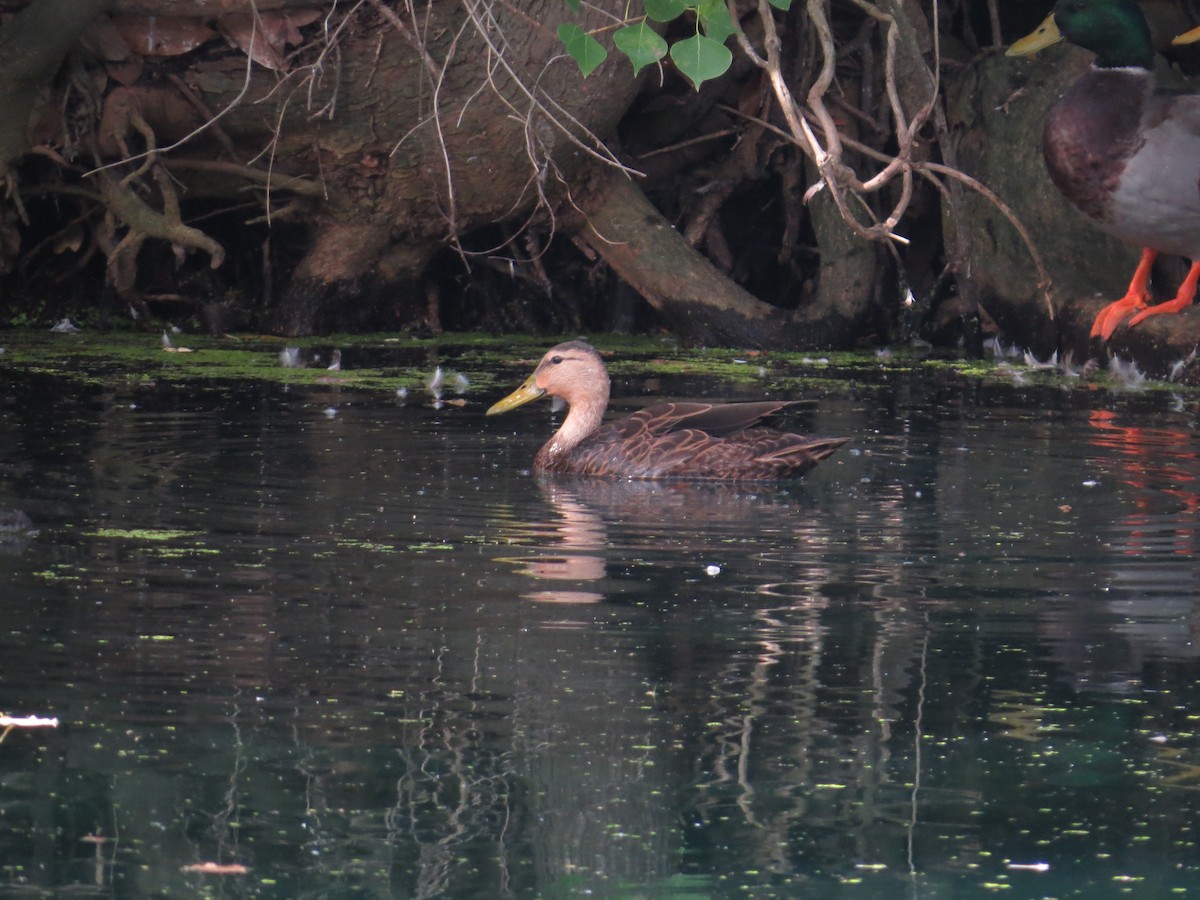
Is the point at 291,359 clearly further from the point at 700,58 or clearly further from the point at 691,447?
the point at 700,58

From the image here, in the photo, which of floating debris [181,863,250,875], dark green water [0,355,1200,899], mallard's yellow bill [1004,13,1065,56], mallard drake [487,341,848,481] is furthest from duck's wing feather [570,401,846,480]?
mallard's yellow bill [1004,13,1065,56]

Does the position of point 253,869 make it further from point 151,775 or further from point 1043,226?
point 1043,226

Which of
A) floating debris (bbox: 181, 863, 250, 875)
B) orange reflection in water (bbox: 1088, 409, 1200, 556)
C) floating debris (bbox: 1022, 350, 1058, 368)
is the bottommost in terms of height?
floating debris (bbox: 181, 863, 250, 875)

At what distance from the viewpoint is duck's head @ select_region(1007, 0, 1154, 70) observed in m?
9.97

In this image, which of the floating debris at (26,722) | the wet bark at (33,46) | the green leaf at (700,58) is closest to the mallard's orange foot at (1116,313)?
Result: the wet bark at (33,46)

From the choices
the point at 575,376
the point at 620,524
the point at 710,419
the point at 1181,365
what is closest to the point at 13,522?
the point at 620,524

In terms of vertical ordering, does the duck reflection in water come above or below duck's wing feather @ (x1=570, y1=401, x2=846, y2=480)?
below

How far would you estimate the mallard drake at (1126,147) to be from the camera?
31.1ft

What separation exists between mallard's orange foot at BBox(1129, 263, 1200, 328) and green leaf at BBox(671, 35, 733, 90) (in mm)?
6380

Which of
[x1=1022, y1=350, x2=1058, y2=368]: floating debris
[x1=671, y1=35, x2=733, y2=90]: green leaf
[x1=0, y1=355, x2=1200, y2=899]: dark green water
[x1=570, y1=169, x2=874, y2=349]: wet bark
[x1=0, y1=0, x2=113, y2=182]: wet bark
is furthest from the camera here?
[x1=570, y1=169, x2=874, y2=349]: wet bark

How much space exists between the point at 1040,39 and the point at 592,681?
7307mm

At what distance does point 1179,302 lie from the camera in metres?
→ 10.1

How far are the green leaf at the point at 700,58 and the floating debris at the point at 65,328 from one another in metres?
7.48

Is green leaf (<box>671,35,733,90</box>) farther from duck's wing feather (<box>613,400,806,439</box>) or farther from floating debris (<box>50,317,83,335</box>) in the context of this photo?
floating debris (<box>50,317,83,335</box>)
